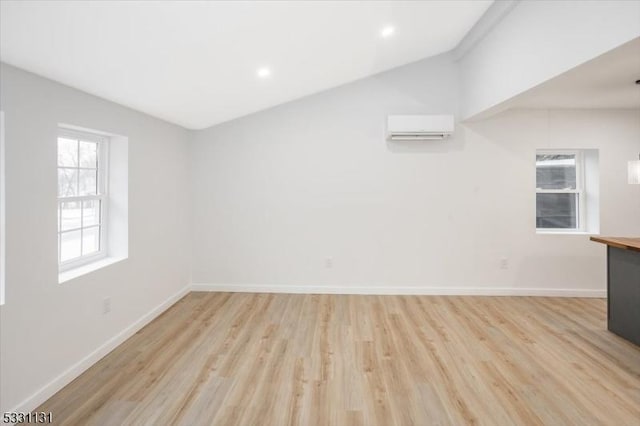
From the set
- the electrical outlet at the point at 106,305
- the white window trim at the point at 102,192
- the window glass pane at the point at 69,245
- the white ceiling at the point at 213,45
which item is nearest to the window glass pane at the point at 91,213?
the white window trim at the point at 102,192

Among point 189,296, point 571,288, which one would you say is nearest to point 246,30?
point 189,296

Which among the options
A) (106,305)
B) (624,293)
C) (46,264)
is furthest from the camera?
(624,293)

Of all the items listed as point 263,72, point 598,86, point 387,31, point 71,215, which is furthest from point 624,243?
point 71,215

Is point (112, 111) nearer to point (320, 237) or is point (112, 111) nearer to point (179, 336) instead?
point (179, 336)

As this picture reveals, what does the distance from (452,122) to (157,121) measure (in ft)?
11.6

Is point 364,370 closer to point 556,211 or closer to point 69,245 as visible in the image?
point 69,245

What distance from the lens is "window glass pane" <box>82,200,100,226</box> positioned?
3.05 meters

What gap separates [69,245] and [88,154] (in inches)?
32.7

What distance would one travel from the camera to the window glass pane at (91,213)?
3.05 meters

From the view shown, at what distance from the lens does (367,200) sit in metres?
4.68

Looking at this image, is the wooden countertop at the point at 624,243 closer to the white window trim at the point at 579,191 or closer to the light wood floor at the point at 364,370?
the light wood floor at the point at 364,370

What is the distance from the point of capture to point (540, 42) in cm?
267

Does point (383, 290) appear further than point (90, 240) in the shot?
Yes

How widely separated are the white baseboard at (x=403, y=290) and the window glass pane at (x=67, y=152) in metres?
2.44
